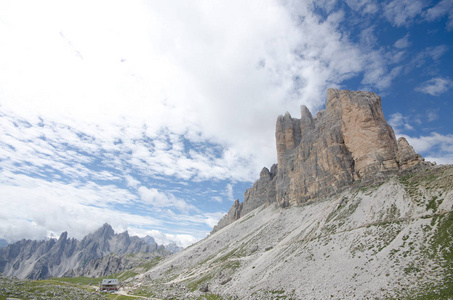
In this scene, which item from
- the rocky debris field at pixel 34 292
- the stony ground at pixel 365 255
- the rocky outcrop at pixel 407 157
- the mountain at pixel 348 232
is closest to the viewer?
the stony ground at pixel 365 255

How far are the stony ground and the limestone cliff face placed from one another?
472 inches

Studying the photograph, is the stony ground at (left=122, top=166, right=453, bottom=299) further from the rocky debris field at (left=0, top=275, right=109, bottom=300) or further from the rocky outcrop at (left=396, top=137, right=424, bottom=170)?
the rocky debris field at (left=0, top=275, right=109, bottom=300)

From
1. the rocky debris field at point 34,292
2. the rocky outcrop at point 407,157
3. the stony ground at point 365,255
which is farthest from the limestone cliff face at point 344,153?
the rocky debris field at point 34,292

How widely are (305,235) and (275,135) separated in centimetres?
10155

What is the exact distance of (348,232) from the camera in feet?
171

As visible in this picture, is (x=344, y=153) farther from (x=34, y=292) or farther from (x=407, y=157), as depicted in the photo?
(x=34, y=292)

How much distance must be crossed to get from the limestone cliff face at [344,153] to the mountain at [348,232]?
0.36m

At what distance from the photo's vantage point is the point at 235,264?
68.4 meters

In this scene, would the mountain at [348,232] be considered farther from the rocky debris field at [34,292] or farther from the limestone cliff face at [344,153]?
the rocky debris field at [34,292]

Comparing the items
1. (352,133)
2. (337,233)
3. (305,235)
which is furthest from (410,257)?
(352,133)

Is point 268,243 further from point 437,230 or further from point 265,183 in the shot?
point 265,183

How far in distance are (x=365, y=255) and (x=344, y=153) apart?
60.1 meters

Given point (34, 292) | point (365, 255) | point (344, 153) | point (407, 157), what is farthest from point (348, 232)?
point (34, 292)

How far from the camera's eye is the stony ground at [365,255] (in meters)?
33.2
